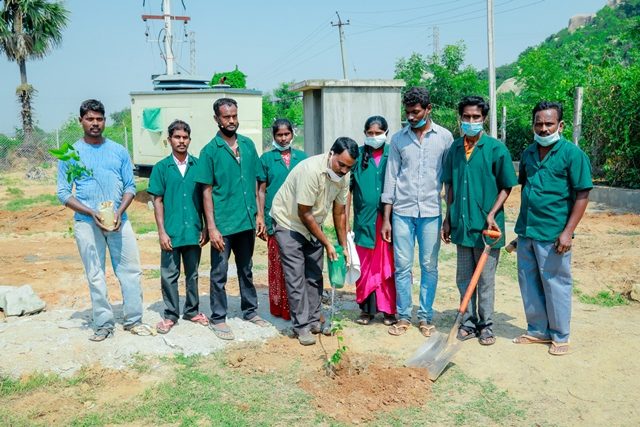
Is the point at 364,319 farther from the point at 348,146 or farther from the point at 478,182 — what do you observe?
the point at 348,146

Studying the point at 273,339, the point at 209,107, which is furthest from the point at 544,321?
the point at 209,107

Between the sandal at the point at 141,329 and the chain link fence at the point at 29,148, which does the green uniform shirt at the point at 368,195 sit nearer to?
the sandal at the point at 141,329

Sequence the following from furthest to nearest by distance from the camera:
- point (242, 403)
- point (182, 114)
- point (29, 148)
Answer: point (29, 148) < point (182, 114) < point (242, 403)

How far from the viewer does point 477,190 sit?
4.35m

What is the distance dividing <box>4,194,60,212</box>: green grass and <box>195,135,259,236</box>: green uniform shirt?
1015cm

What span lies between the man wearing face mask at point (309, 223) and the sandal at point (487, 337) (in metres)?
1.23

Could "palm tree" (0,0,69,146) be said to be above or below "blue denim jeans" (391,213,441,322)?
above

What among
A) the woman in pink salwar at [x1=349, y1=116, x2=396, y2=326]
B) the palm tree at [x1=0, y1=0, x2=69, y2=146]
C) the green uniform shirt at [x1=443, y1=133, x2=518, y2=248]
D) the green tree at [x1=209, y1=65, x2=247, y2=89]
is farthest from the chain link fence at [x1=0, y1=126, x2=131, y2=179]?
the green uniform shirt at [x1=443, y1=133, x2=518, y2=248]

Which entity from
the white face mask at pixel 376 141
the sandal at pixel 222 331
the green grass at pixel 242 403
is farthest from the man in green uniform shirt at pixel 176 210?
the white face mask at pixel 376 141

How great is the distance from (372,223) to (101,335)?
232 cm

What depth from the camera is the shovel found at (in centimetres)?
403

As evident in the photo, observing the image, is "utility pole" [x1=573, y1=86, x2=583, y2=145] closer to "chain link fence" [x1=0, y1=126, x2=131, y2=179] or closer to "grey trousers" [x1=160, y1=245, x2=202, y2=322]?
"grey trousers" [x1=160, y1=245, x2=202, y2=322]

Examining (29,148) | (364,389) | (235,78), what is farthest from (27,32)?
(364,389)

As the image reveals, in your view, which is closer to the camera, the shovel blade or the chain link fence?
the shovel blade
